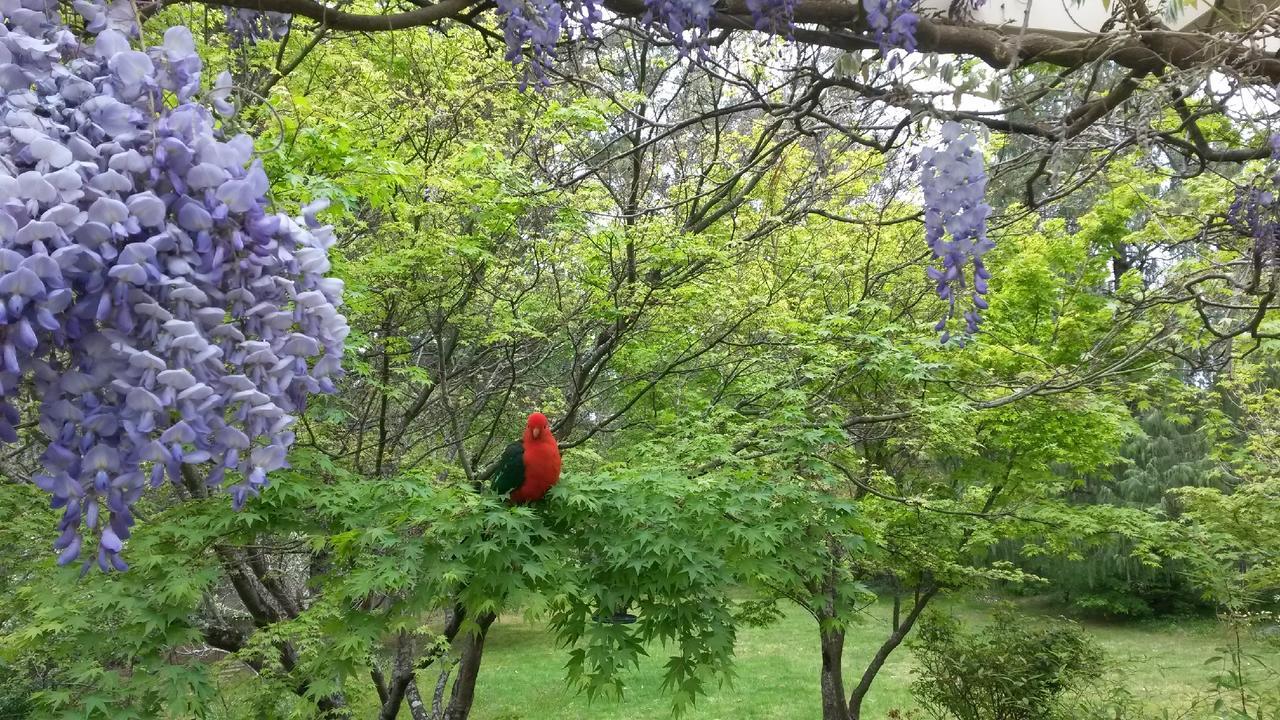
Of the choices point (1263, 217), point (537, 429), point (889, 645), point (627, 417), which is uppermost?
point (1263, 217)

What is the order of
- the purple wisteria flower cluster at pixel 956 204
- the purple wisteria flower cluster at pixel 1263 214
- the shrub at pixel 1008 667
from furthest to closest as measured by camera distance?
1. the shrub at pixel 1008 667
2. the purple wisteria flower cluster at pixel 1263 214
3. the purple wisteria flower cluster at pixel 956 204

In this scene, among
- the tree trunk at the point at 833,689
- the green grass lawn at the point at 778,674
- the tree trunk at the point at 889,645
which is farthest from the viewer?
the green grass lawn at the point at 778,674

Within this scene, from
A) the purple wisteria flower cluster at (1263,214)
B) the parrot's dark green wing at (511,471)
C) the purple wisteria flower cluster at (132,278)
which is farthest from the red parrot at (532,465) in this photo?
the purple wisteria flower cluster at (1263,214)

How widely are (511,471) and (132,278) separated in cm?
232

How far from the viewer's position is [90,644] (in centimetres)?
275

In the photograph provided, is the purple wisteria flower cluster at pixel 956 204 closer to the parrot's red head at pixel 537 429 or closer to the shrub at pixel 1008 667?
the parrot's red head at pixel 537 429

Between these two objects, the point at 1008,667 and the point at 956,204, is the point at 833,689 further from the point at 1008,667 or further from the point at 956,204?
the point at 956,204

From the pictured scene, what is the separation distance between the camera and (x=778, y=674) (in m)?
9.41

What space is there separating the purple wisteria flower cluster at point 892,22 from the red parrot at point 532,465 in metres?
1.80

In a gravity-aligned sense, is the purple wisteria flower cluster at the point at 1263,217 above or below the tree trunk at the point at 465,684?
above

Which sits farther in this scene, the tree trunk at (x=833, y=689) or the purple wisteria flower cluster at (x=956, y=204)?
the tree trunk at (x=833, y=689)

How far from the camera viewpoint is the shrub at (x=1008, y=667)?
5172 millimetres

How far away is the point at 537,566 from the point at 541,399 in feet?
9.58

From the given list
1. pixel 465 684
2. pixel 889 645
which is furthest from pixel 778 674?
pixel 465 684
